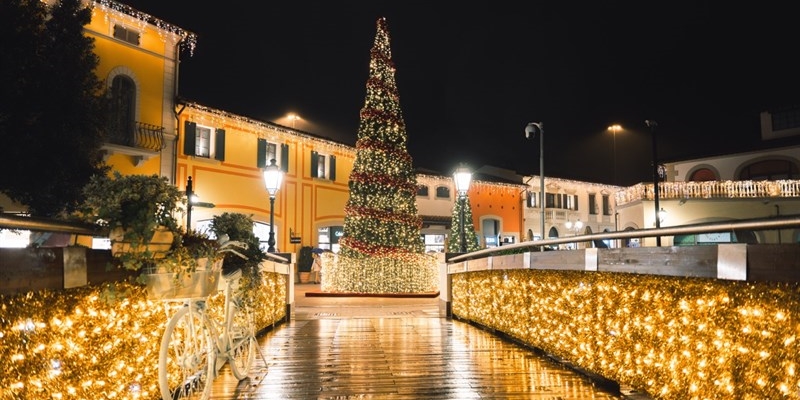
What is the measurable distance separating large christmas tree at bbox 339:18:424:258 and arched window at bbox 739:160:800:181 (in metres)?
20.2

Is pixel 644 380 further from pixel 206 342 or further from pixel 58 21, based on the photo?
pixel 58 21

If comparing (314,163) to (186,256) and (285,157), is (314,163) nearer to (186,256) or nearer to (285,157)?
(285,157)

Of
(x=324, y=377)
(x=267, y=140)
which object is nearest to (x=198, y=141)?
(x=267, y=140)

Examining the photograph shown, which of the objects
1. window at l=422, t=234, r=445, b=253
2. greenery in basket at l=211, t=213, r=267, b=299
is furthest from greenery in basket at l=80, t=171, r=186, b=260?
window at l=422, t=234, r=445, b=253

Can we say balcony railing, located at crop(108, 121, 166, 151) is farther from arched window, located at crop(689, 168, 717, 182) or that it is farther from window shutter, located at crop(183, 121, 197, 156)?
arched window, located at crop(689, 168, 717, 182)

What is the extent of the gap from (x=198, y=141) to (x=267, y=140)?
341cm

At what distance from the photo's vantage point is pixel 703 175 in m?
31.2

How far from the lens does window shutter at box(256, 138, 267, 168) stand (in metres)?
23.2

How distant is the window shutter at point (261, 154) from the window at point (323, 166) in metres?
2.81

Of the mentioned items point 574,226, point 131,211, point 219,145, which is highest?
point 219,145

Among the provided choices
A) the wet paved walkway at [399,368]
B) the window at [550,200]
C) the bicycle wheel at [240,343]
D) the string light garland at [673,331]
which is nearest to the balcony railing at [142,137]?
the wet paved walkway at [399,368]

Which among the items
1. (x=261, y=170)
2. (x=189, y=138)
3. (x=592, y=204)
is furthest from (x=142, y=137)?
(x=592, y=204)

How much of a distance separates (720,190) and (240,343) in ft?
90.2

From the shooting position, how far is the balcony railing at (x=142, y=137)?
17.5 metres
